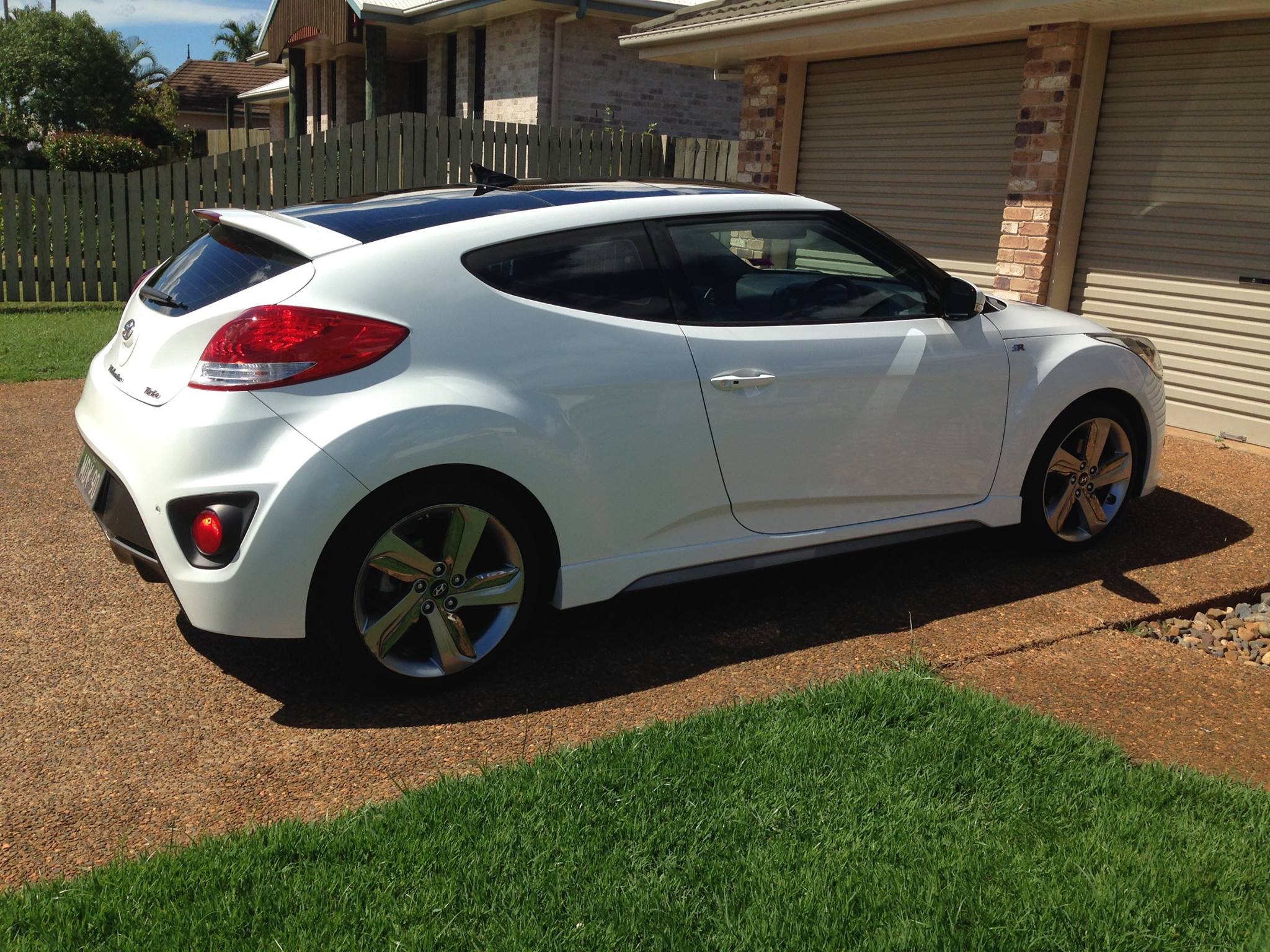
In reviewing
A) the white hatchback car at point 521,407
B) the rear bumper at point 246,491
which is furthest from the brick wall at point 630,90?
the rear bumper at point 246,491

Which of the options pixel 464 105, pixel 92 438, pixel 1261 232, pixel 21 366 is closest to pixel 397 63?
pixel 464 105

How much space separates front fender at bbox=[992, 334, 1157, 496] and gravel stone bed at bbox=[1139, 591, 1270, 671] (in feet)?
2.71

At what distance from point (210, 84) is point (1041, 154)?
55.8m

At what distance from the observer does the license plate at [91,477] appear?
12.9 ft

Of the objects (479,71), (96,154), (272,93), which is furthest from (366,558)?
(272,93)

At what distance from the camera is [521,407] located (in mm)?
3793

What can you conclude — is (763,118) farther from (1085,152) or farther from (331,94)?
(331,94)

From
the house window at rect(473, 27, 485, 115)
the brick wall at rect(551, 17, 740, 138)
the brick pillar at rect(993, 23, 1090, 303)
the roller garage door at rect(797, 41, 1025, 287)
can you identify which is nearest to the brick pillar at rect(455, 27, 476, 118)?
the house window at rect(473, 27, 485, 115)

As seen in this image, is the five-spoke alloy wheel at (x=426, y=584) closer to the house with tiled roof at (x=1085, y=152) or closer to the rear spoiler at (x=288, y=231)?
the rear spoiler at (x=288, y=231)

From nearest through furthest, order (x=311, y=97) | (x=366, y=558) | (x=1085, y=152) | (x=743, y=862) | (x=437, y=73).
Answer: (x=743, y=862)
(x=366, y=558)
(x=1085, y=152)
(x=437, y=73)
(x=311, y=97)

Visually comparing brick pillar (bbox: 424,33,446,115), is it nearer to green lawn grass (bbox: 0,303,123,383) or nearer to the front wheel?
green lawn grass (bbox: 0,303,123,383)

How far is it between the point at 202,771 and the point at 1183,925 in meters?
2.60

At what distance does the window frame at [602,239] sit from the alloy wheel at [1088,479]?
2.07m

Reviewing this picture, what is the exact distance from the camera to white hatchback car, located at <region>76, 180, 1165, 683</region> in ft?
11.6
